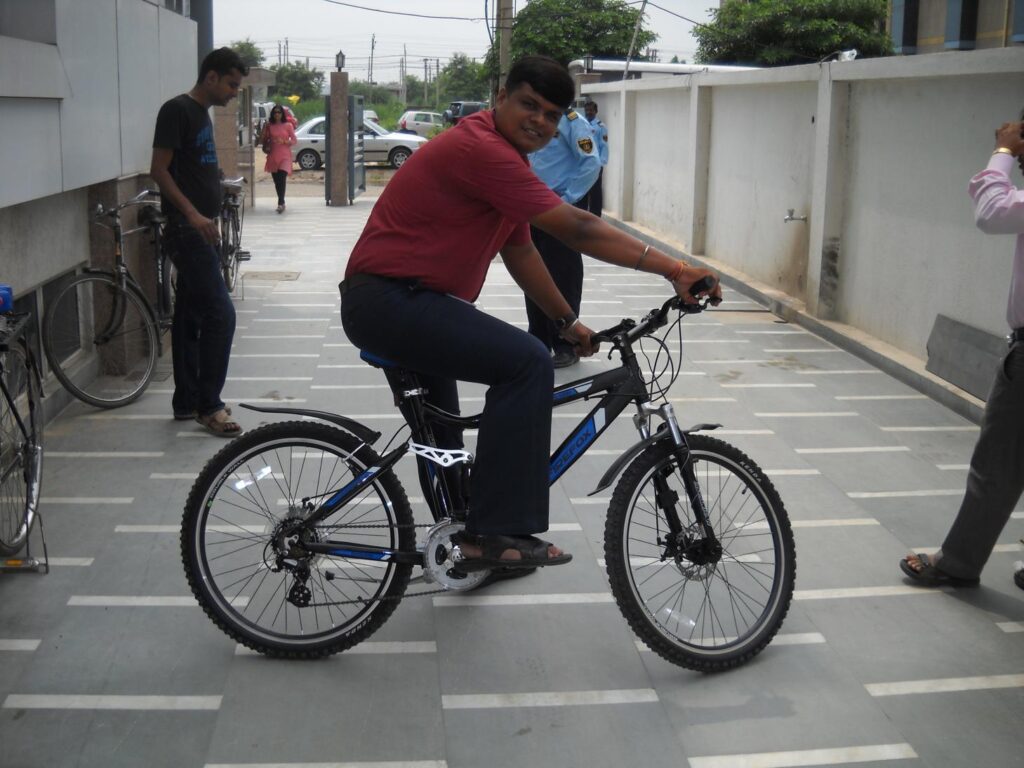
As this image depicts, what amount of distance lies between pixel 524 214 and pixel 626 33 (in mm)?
39029

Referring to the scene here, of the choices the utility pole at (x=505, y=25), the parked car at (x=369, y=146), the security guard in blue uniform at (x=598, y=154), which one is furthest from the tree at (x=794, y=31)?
the security guard in blue uniform at (x=598, y=154)

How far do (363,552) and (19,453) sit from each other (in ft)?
5.32

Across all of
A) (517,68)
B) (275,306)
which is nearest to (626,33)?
(275,306)

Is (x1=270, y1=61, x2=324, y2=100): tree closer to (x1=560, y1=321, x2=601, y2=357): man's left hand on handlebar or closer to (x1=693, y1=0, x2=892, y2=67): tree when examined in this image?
(x1=693, y1=0, x2=892, y2=67): tree

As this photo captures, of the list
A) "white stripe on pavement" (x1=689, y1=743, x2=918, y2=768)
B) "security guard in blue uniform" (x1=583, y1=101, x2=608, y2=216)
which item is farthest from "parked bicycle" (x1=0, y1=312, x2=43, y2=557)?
"security guard in blue uniform" (x1=583, y1=101, x2=608, y2=216)

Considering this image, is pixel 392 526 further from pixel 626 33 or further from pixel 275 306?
pixel 626 33

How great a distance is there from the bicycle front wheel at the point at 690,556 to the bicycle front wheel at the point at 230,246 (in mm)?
6975

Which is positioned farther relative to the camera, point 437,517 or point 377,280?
point 437,517

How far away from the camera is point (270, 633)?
164 inches

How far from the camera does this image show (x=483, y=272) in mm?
4184

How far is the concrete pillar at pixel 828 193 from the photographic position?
9.91m

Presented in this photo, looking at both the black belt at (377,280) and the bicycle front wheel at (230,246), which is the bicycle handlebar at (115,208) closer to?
the bicycle front wheel at (230,246)

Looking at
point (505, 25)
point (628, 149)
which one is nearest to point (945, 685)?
point (628, 149)

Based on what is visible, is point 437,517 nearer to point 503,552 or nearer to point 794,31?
point 503,552
